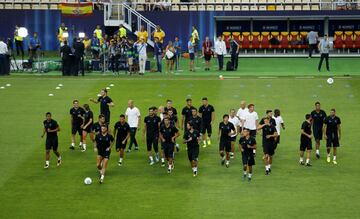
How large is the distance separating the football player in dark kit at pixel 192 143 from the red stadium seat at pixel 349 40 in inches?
1242

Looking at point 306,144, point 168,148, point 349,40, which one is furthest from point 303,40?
point 168,148

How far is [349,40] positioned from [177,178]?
32435mm

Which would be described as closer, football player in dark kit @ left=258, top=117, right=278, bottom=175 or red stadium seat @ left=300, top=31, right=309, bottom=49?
football player in dark kit @ left=258, top=117, right=278, bottom=175

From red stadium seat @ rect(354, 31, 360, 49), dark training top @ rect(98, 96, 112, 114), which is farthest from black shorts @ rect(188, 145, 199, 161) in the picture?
red stadium seat @ rect(354, 31, 360, 49)

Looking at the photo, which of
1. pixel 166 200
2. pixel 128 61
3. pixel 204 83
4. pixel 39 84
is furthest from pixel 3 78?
pixel 166 200

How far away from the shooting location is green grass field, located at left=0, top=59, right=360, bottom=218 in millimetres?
26547

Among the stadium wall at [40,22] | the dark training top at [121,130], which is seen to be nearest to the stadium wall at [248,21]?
the stadium wall at [40,22]

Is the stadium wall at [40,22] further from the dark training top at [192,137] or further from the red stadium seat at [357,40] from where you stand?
the dark training top at [192,137]

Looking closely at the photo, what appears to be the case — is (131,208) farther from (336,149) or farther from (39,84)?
(39,84)

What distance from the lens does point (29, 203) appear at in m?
27.3

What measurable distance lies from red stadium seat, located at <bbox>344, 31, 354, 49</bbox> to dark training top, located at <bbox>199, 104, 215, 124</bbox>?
28.1m

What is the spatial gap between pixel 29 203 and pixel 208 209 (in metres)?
5.02

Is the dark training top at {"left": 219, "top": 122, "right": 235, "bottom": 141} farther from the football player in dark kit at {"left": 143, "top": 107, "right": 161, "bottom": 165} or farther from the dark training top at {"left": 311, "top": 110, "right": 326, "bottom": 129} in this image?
the dark training top at {"left": 311, "top": 110, "right": 326, "bottom": 129}

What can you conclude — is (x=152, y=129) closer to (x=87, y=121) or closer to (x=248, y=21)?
(x=87, y=121)
